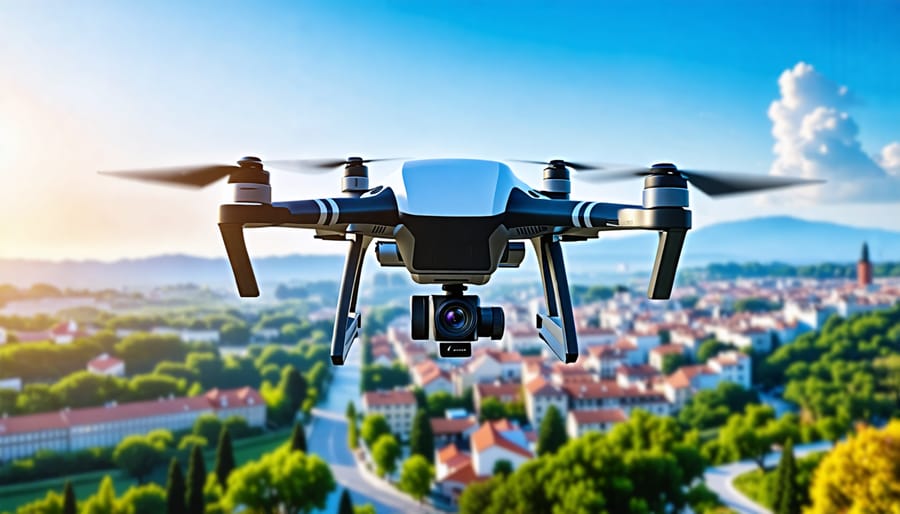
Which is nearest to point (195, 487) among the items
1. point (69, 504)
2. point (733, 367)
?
point (69, 504)

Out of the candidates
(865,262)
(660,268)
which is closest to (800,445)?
(660,268)

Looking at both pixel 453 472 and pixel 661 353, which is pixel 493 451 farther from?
pixel 661 353

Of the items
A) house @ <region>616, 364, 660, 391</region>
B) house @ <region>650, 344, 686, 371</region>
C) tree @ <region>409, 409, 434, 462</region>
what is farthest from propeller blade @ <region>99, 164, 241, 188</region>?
house @ <region>650, 344, 686, 371</region>

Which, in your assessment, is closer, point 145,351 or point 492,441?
point 492,441

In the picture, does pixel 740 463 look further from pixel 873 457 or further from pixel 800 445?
pixel 873 457

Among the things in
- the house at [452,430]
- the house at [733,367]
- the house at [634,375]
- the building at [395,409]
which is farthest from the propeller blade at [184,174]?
the house at [733,367]

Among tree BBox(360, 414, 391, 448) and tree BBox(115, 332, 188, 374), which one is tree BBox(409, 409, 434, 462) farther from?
tree BBox(115, 332, 188, 374)
